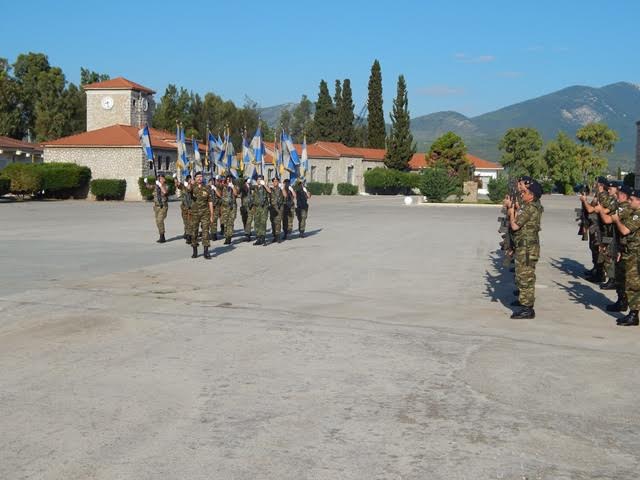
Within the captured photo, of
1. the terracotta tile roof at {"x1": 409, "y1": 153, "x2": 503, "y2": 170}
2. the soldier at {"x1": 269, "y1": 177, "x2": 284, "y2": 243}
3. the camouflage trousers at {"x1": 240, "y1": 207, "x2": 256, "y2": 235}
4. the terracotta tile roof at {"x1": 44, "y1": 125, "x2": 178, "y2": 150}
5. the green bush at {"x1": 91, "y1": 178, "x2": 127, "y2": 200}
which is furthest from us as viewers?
the terracotta tile roof at {"x1": 409, "y1": 153, "x2": 503, "y2": 170}

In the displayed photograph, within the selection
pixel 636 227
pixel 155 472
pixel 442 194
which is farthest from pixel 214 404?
pixel 442 194

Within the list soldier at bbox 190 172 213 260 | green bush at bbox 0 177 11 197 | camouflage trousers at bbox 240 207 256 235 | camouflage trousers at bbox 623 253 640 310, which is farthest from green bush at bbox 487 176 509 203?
camouflage trousers at bbox 623 253 640 310

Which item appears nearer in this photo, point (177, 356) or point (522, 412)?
point (522, 412)

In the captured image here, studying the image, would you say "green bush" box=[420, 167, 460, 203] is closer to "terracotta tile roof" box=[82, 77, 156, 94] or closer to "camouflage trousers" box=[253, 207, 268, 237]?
"terracotta tile roof" box=[82, 77, 156, 94]

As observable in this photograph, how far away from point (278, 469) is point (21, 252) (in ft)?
44.5

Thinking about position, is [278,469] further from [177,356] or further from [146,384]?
[177,356]

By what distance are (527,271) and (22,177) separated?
41444 mm

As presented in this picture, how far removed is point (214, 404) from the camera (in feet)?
19.4

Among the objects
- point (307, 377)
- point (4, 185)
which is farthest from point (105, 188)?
point (307, 377)

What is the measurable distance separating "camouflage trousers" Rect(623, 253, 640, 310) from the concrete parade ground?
0.37 metres

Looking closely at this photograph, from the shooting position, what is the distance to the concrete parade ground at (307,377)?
189 inches

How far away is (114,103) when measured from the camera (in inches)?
2340

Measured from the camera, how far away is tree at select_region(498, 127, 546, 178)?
9319 centimetres

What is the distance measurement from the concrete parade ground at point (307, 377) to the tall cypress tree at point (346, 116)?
247 ft
